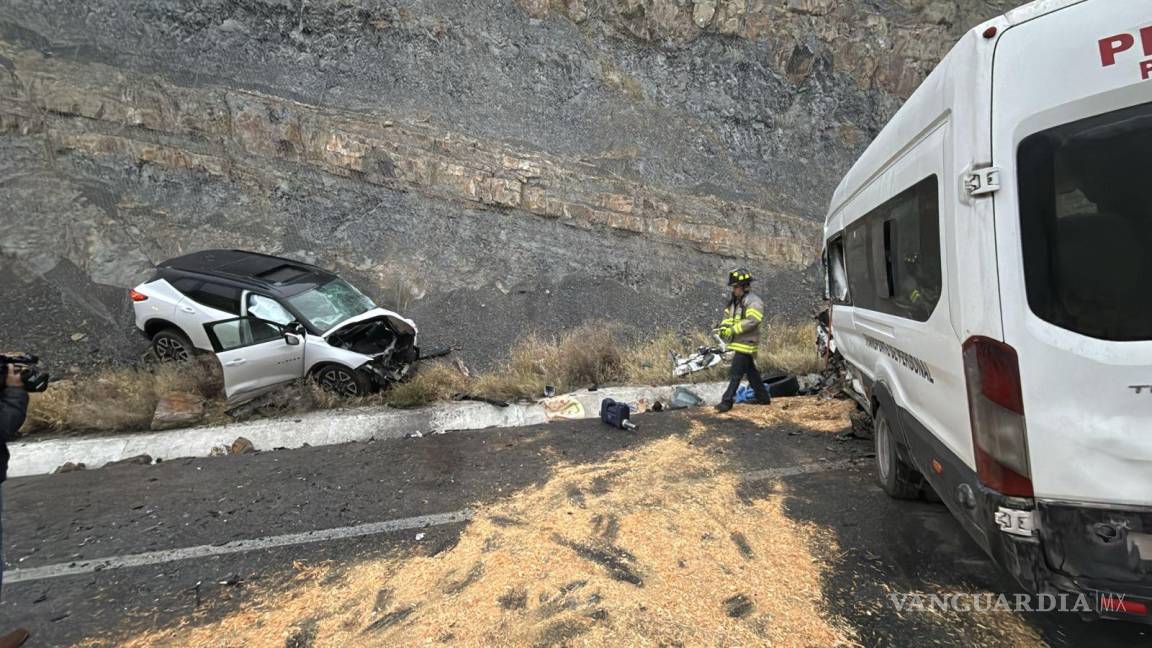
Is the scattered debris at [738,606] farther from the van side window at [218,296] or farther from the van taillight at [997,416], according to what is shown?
the van side window at [218,296]

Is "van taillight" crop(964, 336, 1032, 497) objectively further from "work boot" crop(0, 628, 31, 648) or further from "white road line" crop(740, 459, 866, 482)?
"work boot" crop(0, 628, 31, 648)

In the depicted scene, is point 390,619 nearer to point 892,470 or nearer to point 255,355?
point 892,470

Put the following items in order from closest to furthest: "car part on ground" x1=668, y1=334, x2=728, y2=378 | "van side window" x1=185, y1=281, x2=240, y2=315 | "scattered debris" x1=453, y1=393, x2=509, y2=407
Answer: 1. "scattered debris" x1=453, y1=393, x2=509, y2=407
2. "van side window" x1=185, y1=281, x2=240, y2=315
3. "car part on ground" x1=668, y1=334, x2=728, y2=378

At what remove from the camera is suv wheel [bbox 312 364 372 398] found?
7805 mm

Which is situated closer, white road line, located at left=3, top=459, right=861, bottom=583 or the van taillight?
the van taillight

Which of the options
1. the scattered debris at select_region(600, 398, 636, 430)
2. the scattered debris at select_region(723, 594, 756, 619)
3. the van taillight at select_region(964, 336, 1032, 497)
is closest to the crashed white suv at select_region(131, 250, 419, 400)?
the scattered debris at select_region(600, 398, 636, 430)

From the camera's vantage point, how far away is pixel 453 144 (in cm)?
1664

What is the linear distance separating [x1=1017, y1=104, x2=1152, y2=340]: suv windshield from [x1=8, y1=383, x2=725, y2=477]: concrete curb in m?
5.49

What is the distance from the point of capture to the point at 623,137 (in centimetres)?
1748

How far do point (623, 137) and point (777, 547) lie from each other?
1550cm

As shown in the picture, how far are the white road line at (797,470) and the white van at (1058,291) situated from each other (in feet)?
7.56

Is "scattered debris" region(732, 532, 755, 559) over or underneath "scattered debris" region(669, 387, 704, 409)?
underneath

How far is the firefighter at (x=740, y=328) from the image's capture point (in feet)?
21.9

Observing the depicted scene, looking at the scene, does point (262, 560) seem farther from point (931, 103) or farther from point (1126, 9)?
point (1126, 9)
